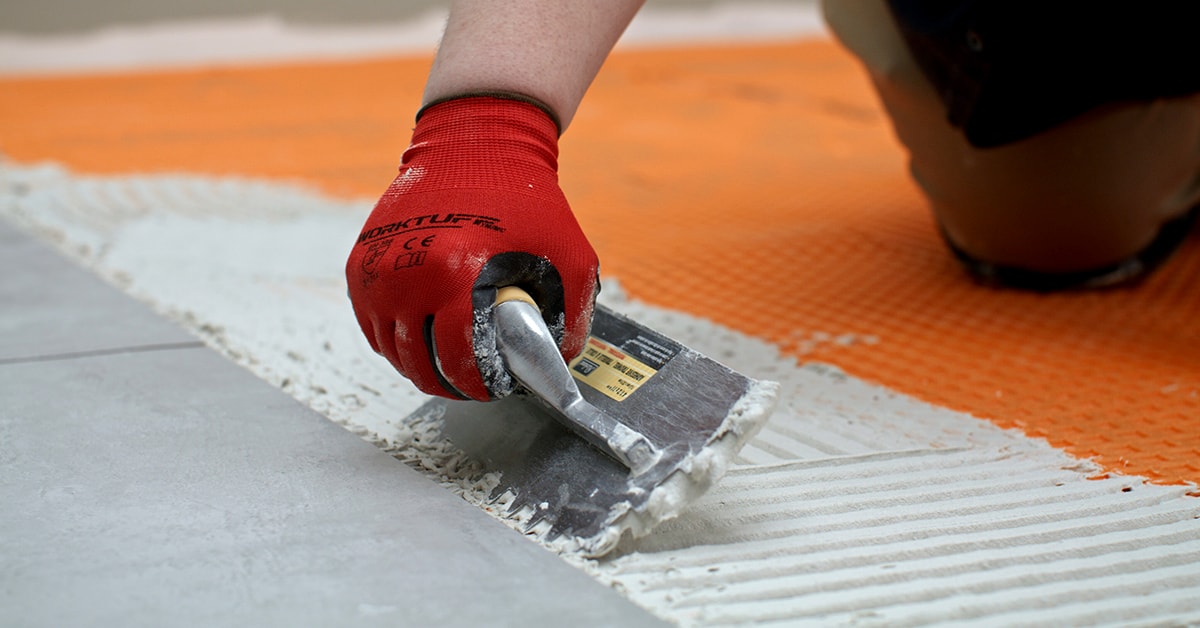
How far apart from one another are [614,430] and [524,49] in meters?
0.41

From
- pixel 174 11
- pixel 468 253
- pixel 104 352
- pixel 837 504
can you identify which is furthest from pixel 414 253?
pixel 174 11

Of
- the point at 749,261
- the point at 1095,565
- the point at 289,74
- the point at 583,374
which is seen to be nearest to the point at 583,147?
the point at 749,261

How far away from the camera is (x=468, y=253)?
0.97m

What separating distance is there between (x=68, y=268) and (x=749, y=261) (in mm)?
1226

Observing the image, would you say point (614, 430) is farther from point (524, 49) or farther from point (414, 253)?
point (524, 49)

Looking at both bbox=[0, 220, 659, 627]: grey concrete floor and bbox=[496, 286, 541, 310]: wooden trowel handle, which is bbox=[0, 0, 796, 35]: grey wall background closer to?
bbox=[0, 220, 659, 627]: grey concrete floor

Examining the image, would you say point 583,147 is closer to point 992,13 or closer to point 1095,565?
point 992,13

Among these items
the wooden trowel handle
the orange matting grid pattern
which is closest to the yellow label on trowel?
the wooden trowel handle

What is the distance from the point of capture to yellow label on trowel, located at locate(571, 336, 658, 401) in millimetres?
1036

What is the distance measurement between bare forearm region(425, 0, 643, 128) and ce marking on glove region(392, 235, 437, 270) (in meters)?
0.19

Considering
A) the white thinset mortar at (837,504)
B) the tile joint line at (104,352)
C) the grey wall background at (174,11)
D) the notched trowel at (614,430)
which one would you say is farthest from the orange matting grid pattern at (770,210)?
the tile joint line at (104,352)

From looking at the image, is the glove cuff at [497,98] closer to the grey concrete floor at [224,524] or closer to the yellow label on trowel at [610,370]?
the yellow label on trowel at [610,370]

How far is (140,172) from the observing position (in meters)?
2.59

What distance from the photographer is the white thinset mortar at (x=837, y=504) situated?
88cm
